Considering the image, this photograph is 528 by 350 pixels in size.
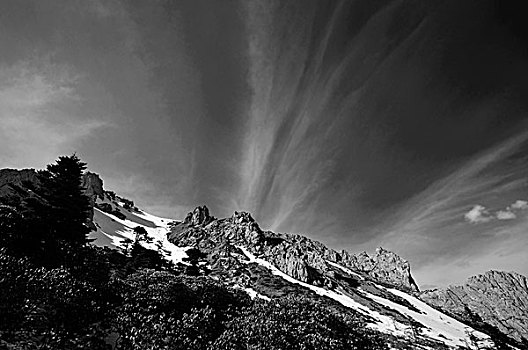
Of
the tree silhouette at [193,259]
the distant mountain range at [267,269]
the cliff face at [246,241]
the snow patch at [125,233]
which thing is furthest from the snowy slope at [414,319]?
the snow patch at [125,233]

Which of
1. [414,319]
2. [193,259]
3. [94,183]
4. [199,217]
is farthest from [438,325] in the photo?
[94,183]

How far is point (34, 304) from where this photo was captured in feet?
60.7

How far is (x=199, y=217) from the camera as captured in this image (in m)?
163

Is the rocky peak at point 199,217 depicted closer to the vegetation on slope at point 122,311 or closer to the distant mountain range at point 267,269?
the distant mountain range at point 267,269

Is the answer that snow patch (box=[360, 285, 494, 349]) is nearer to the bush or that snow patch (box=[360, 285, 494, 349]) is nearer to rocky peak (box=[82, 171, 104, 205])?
the bush

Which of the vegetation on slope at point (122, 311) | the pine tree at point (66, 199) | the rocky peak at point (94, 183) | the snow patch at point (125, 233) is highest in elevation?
the rocky peak at point (94, 183)

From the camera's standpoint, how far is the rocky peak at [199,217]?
6339 inches

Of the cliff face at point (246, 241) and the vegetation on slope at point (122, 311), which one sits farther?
the cliff face at point (246, 241)

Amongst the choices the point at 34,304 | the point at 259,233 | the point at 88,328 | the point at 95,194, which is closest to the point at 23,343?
the point at 34,304

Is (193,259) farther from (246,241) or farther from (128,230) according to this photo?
(128,230)

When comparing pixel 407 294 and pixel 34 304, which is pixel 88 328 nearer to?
pixel 34 304

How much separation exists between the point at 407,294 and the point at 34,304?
537 ft

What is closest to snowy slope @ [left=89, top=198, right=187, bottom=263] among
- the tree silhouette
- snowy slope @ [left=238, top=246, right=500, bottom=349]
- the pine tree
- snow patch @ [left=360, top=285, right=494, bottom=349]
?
the tree silhouette

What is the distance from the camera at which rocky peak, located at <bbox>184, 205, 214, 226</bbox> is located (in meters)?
161
